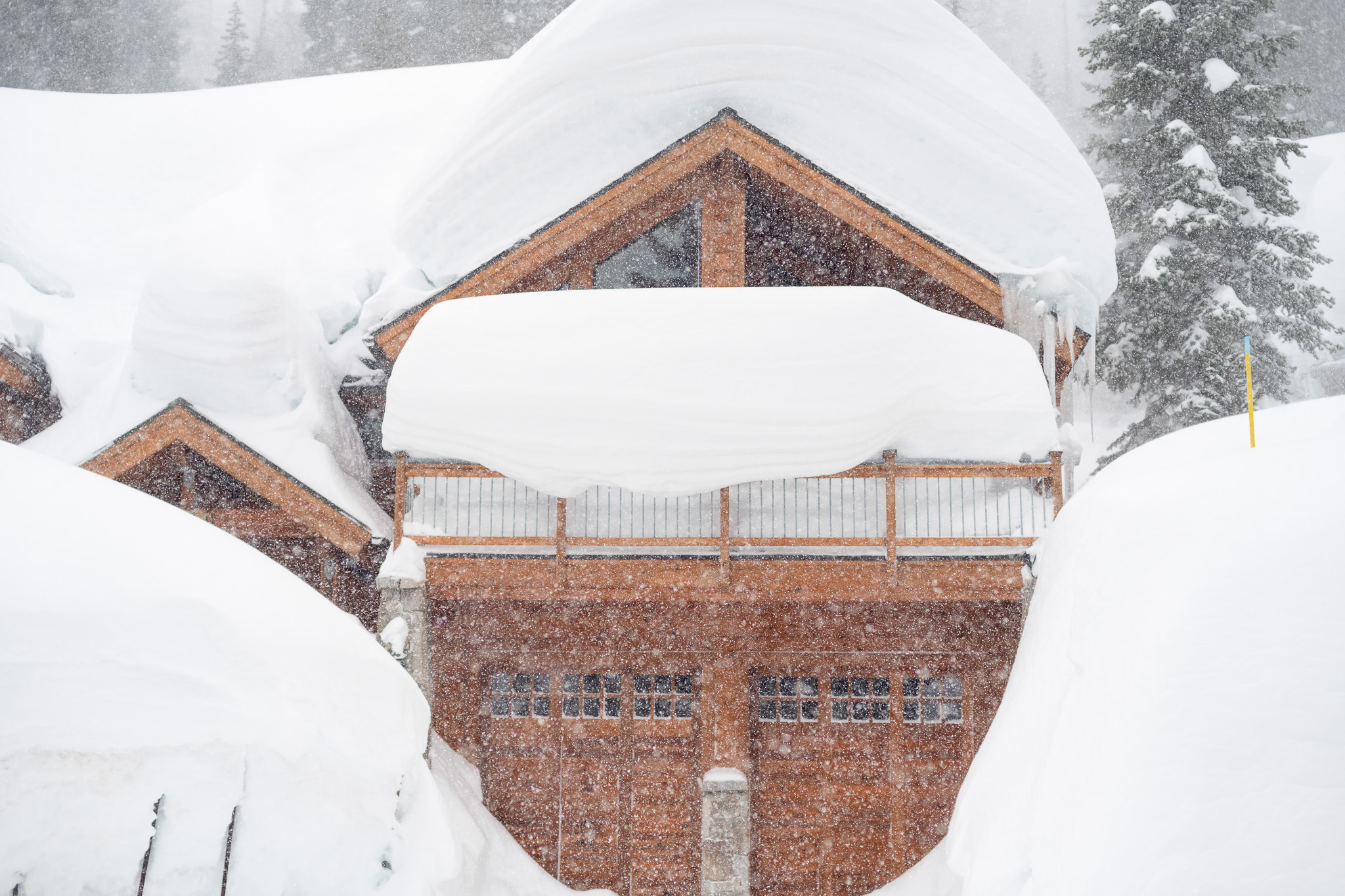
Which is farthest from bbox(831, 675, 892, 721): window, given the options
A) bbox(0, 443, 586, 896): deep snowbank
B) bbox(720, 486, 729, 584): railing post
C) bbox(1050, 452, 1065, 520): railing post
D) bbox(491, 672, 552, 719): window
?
bbox(0, 443, 586, 896): deep snowbank

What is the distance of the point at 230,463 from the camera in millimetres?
9562

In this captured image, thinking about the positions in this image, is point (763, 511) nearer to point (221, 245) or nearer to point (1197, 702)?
point (1197, 702)

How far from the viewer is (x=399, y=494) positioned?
28.2ft

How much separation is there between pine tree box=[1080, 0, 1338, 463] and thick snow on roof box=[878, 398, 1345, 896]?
957 centimetres

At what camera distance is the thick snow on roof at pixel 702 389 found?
7801 millimetres

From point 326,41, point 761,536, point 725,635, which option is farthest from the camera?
point 326,41

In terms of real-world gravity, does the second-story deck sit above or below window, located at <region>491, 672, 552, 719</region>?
above

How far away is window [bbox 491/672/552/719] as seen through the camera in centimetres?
949

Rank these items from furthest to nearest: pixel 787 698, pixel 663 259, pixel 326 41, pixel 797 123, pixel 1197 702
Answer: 1. pixel 326 41
2. pixel 663 259
3. pixel 797 123
4. pixel 787 698
5. pixel 1197 702

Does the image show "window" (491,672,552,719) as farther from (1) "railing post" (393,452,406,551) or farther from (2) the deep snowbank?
(2) the deep snowbank

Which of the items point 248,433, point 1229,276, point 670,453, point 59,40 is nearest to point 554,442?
point 670,453

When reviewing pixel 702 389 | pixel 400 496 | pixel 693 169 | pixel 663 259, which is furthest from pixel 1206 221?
pixel 400 496

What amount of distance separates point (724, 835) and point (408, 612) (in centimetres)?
363

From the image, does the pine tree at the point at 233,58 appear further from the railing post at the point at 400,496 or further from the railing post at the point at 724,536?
the railing post at the point at 724,536
